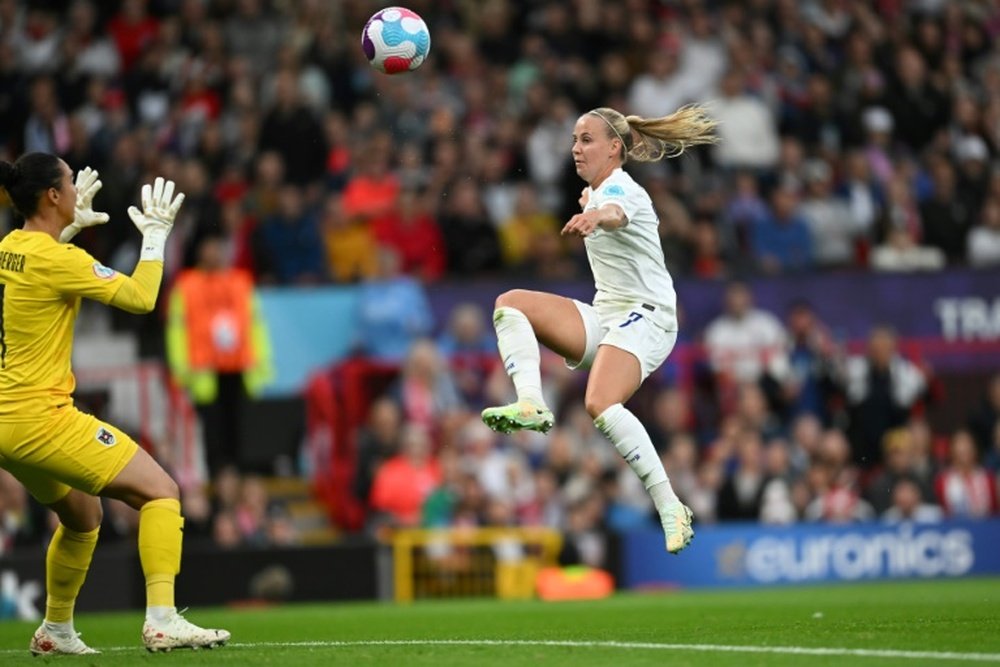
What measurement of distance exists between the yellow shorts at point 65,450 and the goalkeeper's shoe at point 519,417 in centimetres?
184

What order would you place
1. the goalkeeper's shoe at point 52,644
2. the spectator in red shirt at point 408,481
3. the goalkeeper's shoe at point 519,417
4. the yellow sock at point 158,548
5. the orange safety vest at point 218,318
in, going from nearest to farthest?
1. the yellow sock at point 158,548
2. the goalkeeper's shoe at point 52,644
3. the goalkeeper's shoe at point 519,417
4. the spectator in red shirt at point 408,481
5. the orange safety vest at point 218,318

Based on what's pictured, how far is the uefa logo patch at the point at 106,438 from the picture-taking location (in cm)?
888

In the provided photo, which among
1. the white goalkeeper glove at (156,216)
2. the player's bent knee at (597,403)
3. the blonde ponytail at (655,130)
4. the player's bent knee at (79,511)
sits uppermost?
the blonde ponytail at (655,130)

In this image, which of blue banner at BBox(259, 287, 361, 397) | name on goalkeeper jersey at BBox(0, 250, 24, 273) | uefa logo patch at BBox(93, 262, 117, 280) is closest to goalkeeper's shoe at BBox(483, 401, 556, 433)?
uefa logo patch at BBox(93, 262, 117, 280)

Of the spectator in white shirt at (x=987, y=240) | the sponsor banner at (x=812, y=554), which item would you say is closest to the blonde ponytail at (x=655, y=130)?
the sponsor banner at (x=812, y=554)

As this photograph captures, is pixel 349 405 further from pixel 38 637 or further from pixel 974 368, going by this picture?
pixel 38 637

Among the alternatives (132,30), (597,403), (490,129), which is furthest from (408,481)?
(597,403)

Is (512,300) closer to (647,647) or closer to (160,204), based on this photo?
(160,204)

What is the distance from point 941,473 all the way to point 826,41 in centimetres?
645

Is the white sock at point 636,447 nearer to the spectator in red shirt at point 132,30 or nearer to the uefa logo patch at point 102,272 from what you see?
the uefa logo patch at point 102,272

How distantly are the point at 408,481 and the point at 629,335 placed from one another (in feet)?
24.1

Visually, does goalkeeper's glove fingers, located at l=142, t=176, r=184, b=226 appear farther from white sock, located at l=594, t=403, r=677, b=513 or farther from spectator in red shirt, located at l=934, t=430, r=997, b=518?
spectator in red shirt, located at l=934, t=430, r=997, b=518

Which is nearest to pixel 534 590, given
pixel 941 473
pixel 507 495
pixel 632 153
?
pixel 507 495

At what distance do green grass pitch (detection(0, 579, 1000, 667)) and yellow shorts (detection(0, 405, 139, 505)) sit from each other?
0.88 meters
